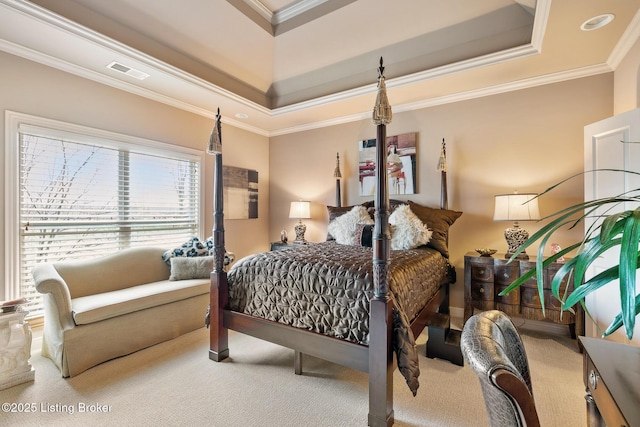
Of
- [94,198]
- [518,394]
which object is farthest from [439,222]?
[94,198]

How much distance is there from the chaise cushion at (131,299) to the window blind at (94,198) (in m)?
0.62

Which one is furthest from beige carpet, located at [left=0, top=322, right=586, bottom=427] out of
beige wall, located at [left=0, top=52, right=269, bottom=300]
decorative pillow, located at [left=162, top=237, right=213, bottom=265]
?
beige wall, located at [left=0, top=52, right=269, bottom=300]

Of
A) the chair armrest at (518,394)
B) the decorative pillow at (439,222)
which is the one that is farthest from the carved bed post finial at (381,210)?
the decorative pillow at (439,222)

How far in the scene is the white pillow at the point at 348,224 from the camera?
3.45m

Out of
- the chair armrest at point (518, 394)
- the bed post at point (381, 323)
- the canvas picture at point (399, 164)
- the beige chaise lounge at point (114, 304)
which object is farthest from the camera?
the canvas picture at point (399, 164)

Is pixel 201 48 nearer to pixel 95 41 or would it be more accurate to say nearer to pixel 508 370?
pixel 95 41

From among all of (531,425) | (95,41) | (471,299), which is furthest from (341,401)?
(95,41)

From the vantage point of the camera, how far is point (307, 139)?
15.7 feet

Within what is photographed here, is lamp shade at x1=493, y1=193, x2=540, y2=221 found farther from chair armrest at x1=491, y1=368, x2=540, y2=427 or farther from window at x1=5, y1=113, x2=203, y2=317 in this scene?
window at x1=5, y1=113, x2=203, y2=317

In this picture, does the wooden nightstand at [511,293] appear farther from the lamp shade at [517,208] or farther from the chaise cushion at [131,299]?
the chaise cushion at [131,299]

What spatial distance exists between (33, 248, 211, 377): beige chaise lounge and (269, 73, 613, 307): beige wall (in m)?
2.53

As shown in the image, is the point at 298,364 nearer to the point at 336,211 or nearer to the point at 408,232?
the point at 408,232

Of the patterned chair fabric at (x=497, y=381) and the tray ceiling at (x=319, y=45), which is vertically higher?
the tray ceiling at (x=319, y=45)

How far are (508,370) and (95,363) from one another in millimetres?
2919
